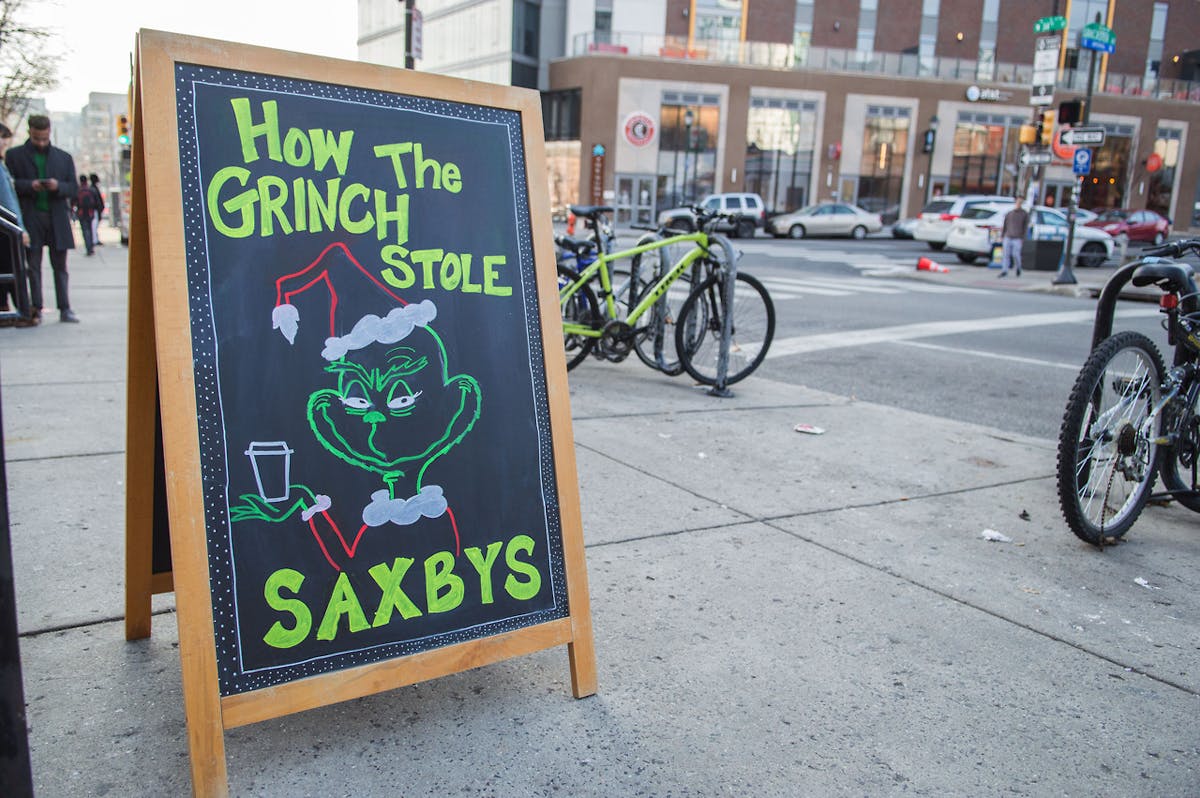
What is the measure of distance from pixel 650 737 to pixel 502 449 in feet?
2.89

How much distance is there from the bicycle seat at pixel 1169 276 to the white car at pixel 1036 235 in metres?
21.6

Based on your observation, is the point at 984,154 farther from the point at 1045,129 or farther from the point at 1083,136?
the point at 1083,136

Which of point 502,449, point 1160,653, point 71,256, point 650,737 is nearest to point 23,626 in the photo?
point 502,449

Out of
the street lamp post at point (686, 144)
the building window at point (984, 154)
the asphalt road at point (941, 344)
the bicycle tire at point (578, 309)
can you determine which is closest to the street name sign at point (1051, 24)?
the asphalt road at point (941, 344)

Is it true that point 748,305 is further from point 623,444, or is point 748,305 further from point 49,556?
point 49,556

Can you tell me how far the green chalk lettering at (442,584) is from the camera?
2.47 metres

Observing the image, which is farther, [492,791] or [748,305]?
[748,305]

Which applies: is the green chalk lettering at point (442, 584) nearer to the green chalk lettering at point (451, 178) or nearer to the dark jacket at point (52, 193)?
the green chalk lettering at point (451, 178)

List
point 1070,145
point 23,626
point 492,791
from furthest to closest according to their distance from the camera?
1. point 1070,145
2. point 23,626
3. point 492,791

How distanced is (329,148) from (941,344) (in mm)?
8953

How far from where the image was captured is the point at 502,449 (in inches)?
103

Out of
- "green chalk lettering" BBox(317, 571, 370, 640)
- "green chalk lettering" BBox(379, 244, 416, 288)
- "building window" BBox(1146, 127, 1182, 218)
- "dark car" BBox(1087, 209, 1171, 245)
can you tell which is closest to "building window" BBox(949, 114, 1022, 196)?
"building window" BBox(1146, 127, 1182, 218)

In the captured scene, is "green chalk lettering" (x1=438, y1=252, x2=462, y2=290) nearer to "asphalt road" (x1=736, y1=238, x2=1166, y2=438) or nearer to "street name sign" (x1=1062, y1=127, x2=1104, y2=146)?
"asphalt road" (x1=736, y1=238, x2=1166, y2=438)

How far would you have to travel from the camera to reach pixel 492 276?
2.64 metres
